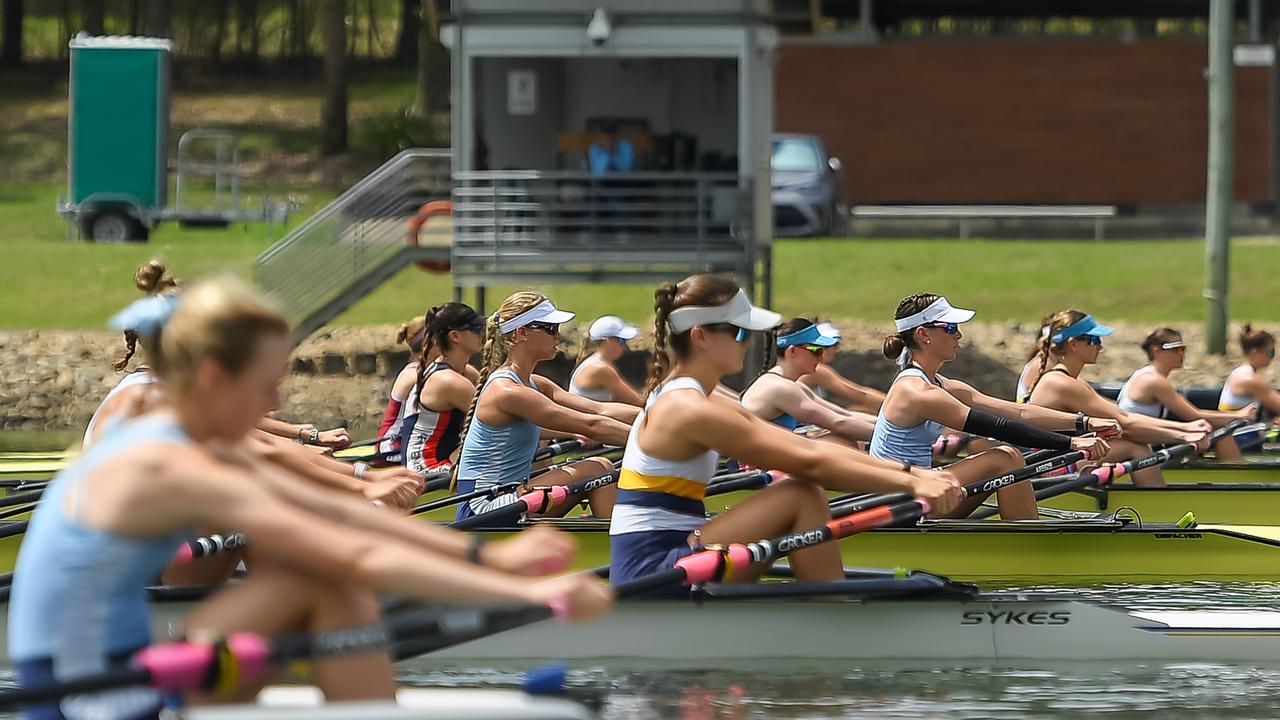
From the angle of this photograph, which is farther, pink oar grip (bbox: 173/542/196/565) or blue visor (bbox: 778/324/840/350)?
blue visor (bbox: 778/324/840/350)

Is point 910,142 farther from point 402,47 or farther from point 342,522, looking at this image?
point 342,522

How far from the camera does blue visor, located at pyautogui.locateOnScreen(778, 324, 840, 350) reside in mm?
11055

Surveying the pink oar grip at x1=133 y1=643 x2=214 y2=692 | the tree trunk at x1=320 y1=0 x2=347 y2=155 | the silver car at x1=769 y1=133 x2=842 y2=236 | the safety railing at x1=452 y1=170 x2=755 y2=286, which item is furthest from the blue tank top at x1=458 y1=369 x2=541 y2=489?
the tree trunk at x1=320 y1=0 x2=347 y2=155

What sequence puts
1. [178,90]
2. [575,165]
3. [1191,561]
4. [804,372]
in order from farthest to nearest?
[178,90], [575,165], [804,372], [1191,561]

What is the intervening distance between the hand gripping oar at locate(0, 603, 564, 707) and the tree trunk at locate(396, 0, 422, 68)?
4367 cm

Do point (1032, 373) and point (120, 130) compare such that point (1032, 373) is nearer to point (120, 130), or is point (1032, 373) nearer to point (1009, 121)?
point (120, 130)

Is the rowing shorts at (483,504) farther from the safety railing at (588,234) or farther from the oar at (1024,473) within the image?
the safety railing at (588,234)

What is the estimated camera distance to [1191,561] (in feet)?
33.5

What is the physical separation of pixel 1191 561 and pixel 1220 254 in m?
11.5

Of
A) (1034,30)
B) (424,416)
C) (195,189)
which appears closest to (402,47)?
(195,189)

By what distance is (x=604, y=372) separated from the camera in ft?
42.8

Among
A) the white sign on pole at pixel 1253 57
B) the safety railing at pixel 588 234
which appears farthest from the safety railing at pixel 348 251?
the white sign on pole at pixel 1253 57

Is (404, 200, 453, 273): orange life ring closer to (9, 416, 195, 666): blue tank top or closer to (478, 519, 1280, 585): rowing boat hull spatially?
(478, 519, 1280, 585): rowing boat hull

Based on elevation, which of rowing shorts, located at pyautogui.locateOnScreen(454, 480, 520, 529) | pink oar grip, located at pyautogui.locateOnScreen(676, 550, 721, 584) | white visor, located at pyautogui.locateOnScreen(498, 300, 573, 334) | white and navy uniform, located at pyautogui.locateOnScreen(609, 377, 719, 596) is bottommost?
rowing shorts, located at pyautogui.locateOnScreen(454, 480, 520, 529)
